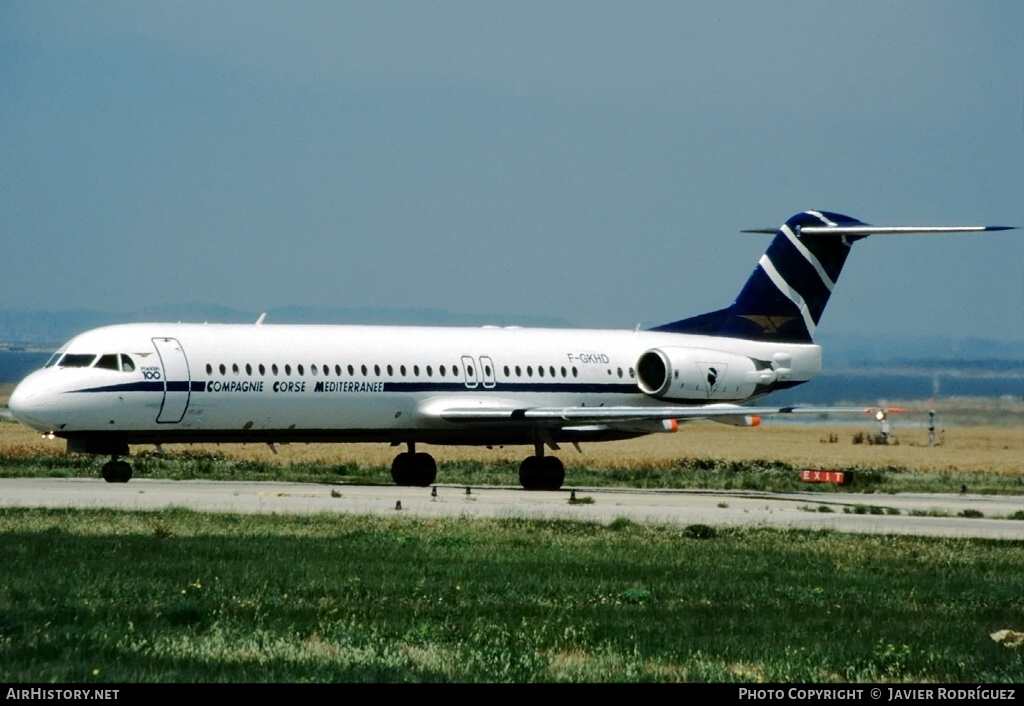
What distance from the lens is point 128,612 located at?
614 inches

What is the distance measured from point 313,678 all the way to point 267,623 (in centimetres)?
305

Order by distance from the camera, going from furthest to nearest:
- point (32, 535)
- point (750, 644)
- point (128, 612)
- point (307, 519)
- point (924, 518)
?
1. point (924, 518)
2. point (307, 519)
3. point (32, 535)
4. point (128, 612)
5. point (750, 644)

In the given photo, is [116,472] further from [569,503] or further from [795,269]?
[795,269]

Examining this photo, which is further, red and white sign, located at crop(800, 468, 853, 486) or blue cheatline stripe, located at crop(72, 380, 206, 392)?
red and white sign, located at crop(800, 468, 853, 486)

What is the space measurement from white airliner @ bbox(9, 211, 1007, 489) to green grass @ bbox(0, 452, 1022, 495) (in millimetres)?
2414

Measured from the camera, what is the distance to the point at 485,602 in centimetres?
1717

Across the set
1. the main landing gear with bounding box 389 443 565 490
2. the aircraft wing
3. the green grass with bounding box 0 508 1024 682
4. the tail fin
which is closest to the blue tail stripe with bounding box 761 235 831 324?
the tail fin

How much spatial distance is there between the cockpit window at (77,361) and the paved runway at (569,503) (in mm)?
2511

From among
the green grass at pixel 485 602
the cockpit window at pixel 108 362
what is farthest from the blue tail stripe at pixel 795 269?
the green grass at pixel 485 602

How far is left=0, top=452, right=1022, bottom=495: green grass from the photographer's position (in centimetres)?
4206

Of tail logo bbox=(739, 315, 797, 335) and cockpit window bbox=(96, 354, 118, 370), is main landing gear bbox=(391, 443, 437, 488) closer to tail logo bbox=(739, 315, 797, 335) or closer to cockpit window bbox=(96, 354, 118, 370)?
cockpit window bbox=(96, 354, 118, 370)

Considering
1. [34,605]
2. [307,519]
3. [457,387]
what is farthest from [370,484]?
[34,605]

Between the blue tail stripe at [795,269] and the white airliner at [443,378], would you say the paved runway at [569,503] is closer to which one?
the white airliner at [443,378]

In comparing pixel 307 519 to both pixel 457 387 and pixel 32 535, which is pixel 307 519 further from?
pixel 457 387
